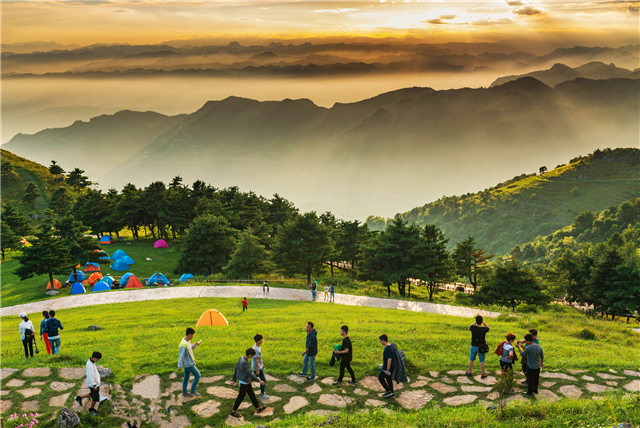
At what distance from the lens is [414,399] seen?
10.4 metres

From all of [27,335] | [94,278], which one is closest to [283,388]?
[27,335]

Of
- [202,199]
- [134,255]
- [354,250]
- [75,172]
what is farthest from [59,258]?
[75,172]

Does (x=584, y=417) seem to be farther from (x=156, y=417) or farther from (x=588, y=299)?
(x=588, y=299)

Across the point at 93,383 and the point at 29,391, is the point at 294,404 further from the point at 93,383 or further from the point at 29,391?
the point at 29,391

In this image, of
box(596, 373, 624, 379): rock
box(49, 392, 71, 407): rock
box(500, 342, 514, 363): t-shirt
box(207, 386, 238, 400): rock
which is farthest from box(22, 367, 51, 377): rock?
box(596, 373, 624, 379): rock

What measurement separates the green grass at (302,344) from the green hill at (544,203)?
506 ft

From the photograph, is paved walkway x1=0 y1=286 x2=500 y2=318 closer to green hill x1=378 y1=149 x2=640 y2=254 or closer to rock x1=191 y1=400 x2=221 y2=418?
rock x1=191 y1=400 x2=221 y2=418

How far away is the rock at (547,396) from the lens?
9.97 metres

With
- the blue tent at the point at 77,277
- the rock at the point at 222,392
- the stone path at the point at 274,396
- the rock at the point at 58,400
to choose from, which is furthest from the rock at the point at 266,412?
the blue tent at the point at 77,277

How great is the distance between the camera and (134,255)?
60.0 metres

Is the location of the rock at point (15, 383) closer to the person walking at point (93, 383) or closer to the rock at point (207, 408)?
the person walking at point (93, 383)

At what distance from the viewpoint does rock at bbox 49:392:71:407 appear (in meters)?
9.76

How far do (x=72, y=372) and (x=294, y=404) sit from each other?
733 centimetres

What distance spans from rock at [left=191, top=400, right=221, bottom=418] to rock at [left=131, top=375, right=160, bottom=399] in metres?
1.48
